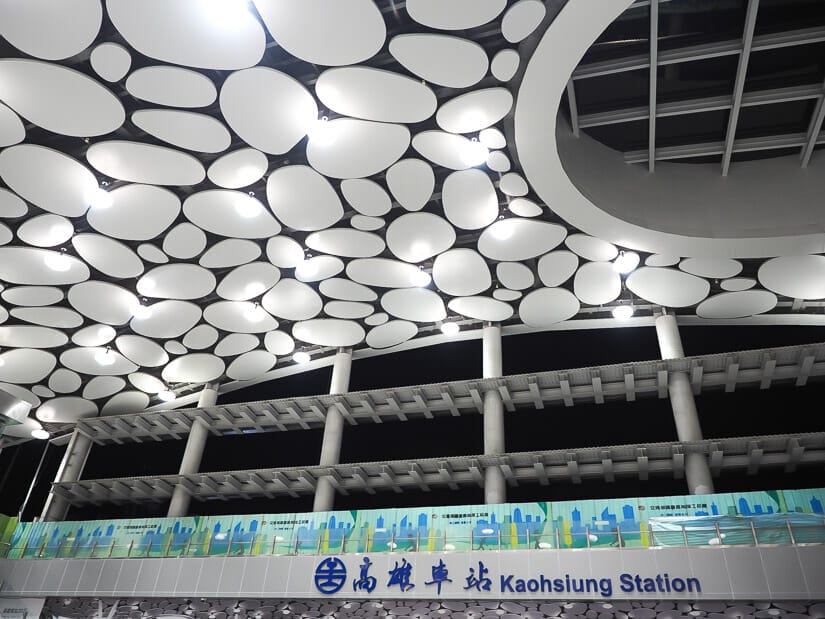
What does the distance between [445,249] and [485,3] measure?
9169 millimetres

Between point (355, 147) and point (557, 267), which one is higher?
point (557, 267)

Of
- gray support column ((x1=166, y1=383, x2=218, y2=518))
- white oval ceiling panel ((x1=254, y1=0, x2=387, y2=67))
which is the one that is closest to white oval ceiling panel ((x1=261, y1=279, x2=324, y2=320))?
gray support column ((x1=166, y1=383, x2=218, y2=518))

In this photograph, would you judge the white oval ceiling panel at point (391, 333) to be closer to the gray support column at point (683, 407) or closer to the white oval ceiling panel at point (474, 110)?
the gray support column at point (683, 407)

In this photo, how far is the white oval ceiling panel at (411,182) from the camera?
1748 cm

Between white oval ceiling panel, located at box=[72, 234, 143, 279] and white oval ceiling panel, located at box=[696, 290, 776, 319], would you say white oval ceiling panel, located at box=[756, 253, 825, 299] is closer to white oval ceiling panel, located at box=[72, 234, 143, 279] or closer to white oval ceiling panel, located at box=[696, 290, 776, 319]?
white oval ceiling panel, located at box=[696, 290, 776, 319]

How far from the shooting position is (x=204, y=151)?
16781mm

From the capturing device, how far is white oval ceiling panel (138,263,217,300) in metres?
21.7

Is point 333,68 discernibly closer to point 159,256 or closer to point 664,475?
point 159,256

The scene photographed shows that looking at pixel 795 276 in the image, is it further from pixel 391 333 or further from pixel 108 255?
pixel 108 255

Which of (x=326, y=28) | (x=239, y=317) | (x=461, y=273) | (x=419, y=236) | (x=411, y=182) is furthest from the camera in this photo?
(x=239, y=317)

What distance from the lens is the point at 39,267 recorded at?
2094cm

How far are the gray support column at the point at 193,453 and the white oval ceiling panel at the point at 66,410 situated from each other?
4.93 metres

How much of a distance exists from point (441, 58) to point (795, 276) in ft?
45.0

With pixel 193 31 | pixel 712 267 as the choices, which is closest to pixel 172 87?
pixel 193 31
